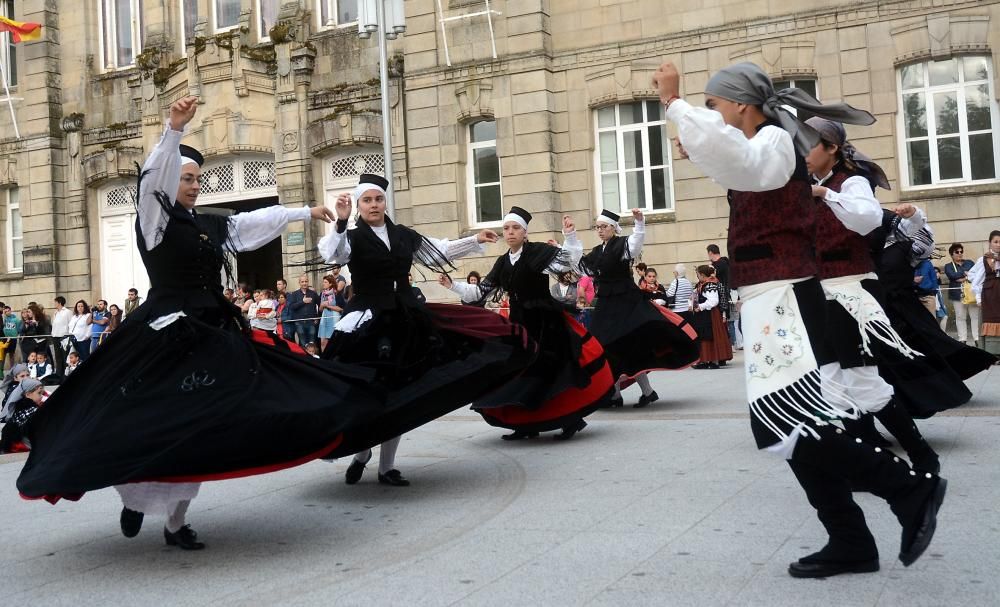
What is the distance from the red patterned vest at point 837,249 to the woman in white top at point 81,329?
15.2 meters

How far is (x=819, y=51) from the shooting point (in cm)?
1745

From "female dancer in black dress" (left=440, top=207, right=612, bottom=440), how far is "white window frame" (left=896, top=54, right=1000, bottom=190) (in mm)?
10609

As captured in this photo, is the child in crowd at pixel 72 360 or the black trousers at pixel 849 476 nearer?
the black trousers at pixel 849 476

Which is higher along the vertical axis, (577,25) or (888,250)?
(577,25)

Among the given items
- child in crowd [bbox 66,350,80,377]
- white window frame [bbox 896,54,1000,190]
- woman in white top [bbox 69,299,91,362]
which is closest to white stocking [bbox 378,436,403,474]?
child in crowd [bbox 66,350,80,377]

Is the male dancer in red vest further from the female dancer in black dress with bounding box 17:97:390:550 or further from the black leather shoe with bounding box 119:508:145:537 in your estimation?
the black leather shoe with bounding box 119:508:145:537

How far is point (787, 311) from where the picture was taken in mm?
4043

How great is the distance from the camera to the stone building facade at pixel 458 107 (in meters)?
17.1

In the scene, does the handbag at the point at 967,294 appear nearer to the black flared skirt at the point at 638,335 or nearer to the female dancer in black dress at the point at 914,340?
the black flared skirt at the point at 638,335

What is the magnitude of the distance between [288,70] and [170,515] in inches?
712

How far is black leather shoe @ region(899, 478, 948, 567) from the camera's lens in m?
3.77

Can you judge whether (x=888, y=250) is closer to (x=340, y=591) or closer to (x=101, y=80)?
(x=340, y=591)

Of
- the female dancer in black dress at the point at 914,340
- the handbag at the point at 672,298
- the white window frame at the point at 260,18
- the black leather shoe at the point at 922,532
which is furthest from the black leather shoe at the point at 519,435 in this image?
the white window frame at the point at 260,18

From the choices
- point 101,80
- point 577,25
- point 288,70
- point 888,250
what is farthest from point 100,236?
point 888,250
